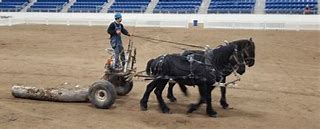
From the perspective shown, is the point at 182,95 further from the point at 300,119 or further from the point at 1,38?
the point at 1,38

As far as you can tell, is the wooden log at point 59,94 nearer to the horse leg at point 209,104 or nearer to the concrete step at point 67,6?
the horse leg at point 209,104

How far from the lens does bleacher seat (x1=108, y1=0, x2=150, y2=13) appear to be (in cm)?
3375

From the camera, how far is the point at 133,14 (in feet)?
104

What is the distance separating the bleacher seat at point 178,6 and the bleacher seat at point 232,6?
1.19 metres

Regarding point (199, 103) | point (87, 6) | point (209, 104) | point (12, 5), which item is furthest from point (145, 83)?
point (12, 5)

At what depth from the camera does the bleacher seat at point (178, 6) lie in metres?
31.9

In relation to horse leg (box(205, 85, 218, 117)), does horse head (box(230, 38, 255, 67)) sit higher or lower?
higher

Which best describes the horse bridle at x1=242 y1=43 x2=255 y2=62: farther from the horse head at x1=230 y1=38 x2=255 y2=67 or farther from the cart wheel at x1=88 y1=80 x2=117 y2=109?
the cart wheel at x1=88 y1=80 x2=117 y2=109

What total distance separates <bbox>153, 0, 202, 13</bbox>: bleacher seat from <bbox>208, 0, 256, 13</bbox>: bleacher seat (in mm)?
1186

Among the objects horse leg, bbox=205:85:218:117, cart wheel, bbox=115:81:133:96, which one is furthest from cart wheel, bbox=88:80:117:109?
horse leg, bbox=205:85:218:117

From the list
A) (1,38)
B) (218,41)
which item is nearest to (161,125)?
(218,41)

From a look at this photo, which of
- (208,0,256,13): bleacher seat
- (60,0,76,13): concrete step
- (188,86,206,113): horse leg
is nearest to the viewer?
(188,86,206,113): horse leg

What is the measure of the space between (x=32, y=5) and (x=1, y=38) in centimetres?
1576

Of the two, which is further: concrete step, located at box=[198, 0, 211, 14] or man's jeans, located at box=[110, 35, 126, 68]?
concrete step, located at box=[198, 0, 211, 14]
